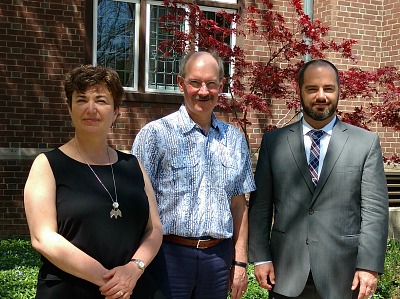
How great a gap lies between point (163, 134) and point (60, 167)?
85cm

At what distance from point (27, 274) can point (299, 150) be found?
3.31 meters

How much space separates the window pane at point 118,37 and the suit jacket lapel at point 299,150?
6.14 meters

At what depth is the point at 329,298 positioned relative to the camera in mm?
3727

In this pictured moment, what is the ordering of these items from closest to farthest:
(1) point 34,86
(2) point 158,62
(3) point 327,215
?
(3) point 327,215, (1) point 34,86, (2) point 158,62

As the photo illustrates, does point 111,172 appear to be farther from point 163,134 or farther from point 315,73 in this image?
point 315,73

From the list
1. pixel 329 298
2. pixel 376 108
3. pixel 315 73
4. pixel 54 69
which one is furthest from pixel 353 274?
pixel 54 69

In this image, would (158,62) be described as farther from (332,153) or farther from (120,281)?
(120,281)

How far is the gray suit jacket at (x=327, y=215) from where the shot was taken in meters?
3.67

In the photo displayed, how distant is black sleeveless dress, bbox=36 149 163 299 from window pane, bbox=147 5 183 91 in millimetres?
6888

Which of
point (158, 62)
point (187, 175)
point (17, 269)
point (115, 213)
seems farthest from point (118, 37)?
point (115, 213)

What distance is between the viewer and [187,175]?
11.7ft

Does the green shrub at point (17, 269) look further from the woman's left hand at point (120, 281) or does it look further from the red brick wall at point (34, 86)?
the woman's left hand at point (120, 281)

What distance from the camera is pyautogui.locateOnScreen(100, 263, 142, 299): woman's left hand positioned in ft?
9.34

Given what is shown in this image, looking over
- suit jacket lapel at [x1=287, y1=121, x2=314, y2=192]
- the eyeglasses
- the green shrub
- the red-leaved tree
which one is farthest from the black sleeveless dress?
the red-leaved tree
